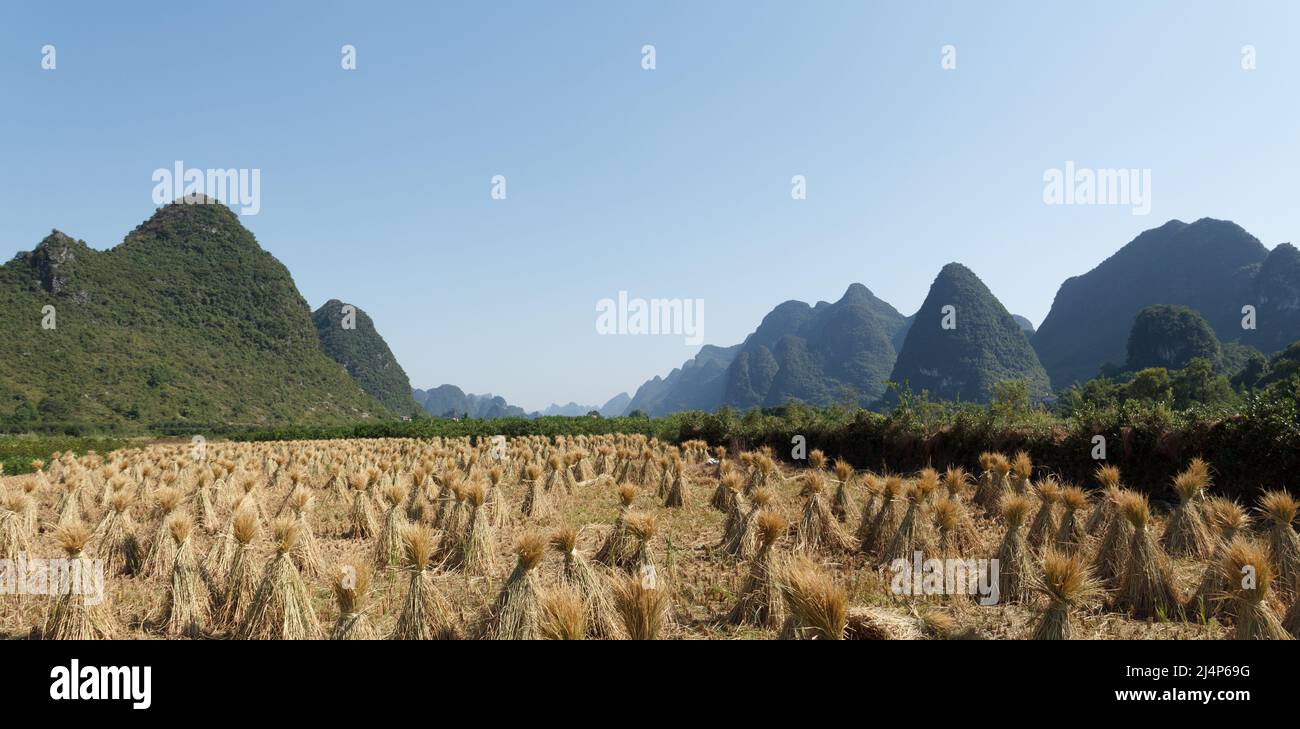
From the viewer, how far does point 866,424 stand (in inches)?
882

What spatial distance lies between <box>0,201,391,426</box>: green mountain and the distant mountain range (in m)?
0.23

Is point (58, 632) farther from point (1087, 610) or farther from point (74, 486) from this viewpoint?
point (74, 486)

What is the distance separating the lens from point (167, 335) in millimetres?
74062

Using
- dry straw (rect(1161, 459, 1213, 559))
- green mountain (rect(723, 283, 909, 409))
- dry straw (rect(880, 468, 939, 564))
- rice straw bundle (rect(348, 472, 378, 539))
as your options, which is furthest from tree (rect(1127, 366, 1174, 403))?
green mountain (rect(723, 283, 909, 409))

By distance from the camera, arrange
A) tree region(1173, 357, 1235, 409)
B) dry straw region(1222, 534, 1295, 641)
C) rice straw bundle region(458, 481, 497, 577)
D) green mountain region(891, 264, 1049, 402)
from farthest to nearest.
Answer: green mountain region(891, 264, 1049, 402)
tree region(1173, 357, 1235, 409)
rice straw bundle region(458, 481, 497, 577)
dry straw region(1222, 534, 1295, 641)

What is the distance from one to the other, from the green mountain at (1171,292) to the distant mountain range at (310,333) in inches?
12.9

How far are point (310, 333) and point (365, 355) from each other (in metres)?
34.1

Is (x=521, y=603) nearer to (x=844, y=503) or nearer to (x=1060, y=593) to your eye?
(x=1060, y=593)

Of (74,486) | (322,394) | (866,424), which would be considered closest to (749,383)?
(322,394)

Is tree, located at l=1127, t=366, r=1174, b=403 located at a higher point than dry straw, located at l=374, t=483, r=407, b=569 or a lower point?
higher

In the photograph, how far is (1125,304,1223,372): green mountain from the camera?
70812 millimetres

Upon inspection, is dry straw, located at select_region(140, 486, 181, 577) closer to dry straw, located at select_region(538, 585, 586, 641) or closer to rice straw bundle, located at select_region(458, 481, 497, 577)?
rice straw bundle, located at select_region(458, 481, 497, 577)

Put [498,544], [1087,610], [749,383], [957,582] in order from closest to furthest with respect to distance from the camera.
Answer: [1087,610] → [957,582] → [498,544] → [749,383]
